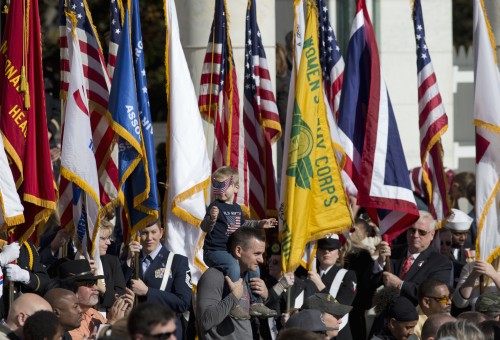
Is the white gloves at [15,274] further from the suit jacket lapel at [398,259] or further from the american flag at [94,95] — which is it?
the suit jacket lapel at [398,259]

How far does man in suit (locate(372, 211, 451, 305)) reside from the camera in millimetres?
12992

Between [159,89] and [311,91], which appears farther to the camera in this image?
[159,89]

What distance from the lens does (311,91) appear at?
1273 centimetres

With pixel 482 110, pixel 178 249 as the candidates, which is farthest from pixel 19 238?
pixel 482 110

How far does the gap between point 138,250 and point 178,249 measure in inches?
41.8

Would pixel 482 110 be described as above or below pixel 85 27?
below

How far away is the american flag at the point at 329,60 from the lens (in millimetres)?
14633

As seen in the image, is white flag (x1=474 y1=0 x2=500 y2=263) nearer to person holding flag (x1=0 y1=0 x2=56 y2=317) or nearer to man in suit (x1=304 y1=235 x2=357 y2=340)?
man in suit (x1=304 y1=235 x2=357 y2=340)

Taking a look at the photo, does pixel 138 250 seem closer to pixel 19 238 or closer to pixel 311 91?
pixel 19 238

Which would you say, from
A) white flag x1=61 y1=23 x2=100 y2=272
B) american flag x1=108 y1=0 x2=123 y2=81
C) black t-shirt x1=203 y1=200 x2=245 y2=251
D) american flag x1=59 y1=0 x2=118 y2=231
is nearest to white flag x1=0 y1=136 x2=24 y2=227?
white flag x1=61 y1=23 x2=100 y2=272

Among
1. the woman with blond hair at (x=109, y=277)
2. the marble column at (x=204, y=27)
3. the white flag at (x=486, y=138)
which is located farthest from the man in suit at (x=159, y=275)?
the marble column at (x=204, y=27)

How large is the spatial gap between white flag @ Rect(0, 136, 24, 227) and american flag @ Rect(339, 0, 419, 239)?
3.34 meters

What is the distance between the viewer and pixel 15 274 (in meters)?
11.2

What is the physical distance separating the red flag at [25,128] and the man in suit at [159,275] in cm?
86
